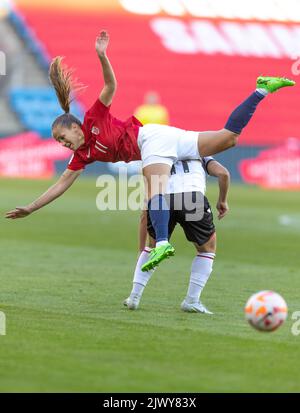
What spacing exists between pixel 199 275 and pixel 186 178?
94cm

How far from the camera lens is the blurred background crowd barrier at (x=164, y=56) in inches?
1569

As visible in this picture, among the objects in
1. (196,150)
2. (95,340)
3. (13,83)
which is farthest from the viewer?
(13,83)

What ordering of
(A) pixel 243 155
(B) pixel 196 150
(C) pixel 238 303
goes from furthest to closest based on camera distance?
(A) pixel 243 155
(C) pixel 238 303
(B) pixel 196 150

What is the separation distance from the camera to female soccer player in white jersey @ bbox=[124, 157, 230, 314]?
957 cm

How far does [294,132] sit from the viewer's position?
Answer: 40.5 metres

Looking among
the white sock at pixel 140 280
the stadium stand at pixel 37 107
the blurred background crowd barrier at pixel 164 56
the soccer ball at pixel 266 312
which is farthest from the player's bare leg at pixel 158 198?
the blurred background crowd barrier at pixel 164 56

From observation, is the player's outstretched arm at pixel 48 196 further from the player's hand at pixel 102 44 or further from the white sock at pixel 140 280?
the player's hand at pixel 102 44

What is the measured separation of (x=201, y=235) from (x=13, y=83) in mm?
31245

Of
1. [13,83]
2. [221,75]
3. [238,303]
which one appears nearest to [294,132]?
[221,75]

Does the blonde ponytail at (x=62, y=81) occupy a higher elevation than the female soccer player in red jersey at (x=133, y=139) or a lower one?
higher

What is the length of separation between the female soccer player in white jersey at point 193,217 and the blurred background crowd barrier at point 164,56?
2848cm

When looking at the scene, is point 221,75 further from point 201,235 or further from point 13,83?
point 201,235

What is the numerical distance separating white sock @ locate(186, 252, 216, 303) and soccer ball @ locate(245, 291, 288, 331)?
179 cm

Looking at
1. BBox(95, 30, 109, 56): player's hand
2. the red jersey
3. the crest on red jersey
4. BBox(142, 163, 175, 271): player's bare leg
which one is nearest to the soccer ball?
BBox(142, 163, 175, 271): player's bare leg
